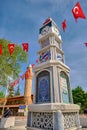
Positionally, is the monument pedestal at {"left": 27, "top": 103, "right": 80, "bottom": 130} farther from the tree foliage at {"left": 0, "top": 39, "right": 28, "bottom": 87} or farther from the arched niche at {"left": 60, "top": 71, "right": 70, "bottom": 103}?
the tree foliage at {"left": 0, "top": 39, "right": 28, "bottom": 87}

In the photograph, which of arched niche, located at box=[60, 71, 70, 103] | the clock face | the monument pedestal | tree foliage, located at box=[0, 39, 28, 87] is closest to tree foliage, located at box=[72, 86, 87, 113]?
tree foliage, located at box=[0, 39, 28, 87]

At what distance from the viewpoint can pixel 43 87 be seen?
5.79 m

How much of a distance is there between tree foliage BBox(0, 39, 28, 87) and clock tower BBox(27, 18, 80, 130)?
24.6ft

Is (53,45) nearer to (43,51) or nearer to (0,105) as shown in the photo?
(43,51)

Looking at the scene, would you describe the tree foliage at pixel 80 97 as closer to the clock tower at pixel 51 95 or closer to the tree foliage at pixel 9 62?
the tree foliage at pixel 9 62

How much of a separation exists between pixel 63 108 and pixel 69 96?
5.12 feet

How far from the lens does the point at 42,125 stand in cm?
488

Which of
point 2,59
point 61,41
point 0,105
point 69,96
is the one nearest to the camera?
point 69,96

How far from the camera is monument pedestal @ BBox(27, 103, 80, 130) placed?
4.48 metres

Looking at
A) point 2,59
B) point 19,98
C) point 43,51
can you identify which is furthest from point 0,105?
point 43,51

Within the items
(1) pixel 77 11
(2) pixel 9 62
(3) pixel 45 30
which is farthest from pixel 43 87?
(2) pixel 9 62

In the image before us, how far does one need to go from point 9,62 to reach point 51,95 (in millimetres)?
10348

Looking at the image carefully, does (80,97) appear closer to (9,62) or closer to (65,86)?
(9,62)

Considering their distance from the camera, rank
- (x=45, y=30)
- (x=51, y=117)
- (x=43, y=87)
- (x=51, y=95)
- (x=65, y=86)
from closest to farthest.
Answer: (x=51, y=117) → (x=51, y=95) → (x=43, y=87) → (x=65, y=86) → (x=45, y=30)
